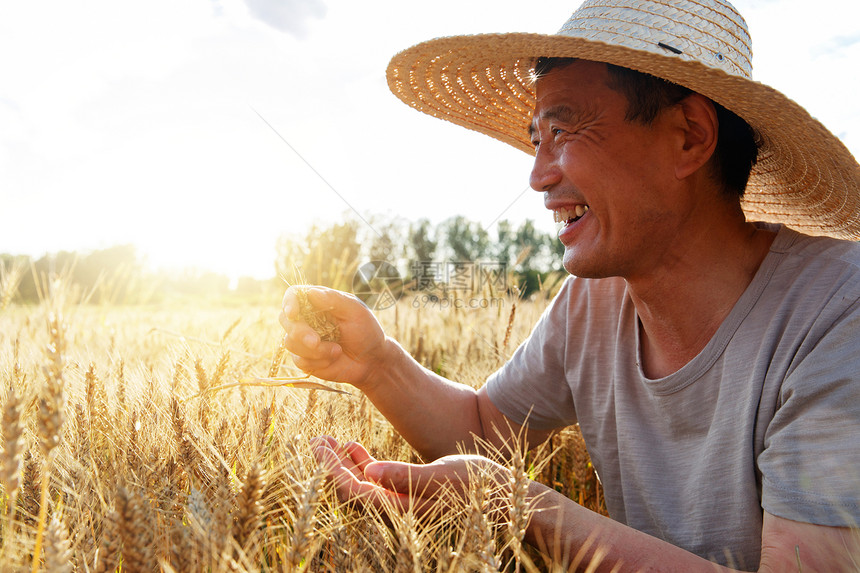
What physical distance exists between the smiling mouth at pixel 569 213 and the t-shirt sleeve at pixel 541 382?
378mm

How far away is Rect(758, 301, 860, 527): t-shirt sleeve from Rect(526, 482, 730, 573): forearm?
22 cm

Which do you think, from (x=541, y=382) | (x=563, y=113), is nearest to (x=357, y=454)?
(x=541, y=382)

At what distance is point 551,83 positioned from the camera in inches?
69.1

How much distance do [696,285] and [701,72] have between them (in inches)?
24.1

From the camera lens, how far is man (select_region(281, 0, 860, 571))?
1.20 meters

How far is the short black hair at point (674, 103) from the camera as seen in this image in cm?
164

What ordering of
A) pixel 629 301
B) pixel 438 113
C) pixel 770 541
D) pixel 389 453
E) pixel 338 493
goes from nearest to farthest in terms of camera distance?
pixel 770 541
pixel 338 493
pixel 629 301
pixel 389 453
pixel 438 113

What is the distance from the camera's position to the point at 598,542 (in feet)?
4.01

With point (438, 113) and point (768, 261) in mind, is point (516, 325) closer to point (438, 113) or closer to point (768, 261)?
point (438, 113)

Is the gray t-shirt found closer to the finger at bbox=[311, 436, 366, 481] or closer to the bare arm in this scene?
the bare arm

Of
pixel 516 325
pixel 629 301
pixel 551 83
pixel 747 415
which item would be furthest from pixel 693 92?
pixel 516 325

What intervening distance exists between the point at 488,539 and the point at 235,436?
2.75 ft

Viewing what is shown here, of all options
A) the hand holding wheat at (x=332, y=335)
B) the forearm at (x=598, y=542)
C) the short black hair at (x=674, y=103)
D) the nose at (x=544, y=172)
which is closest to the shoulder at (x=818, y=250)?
the short black hair at (x=674, y=103)

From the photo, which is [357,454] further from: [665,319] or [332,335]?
[665,319]
